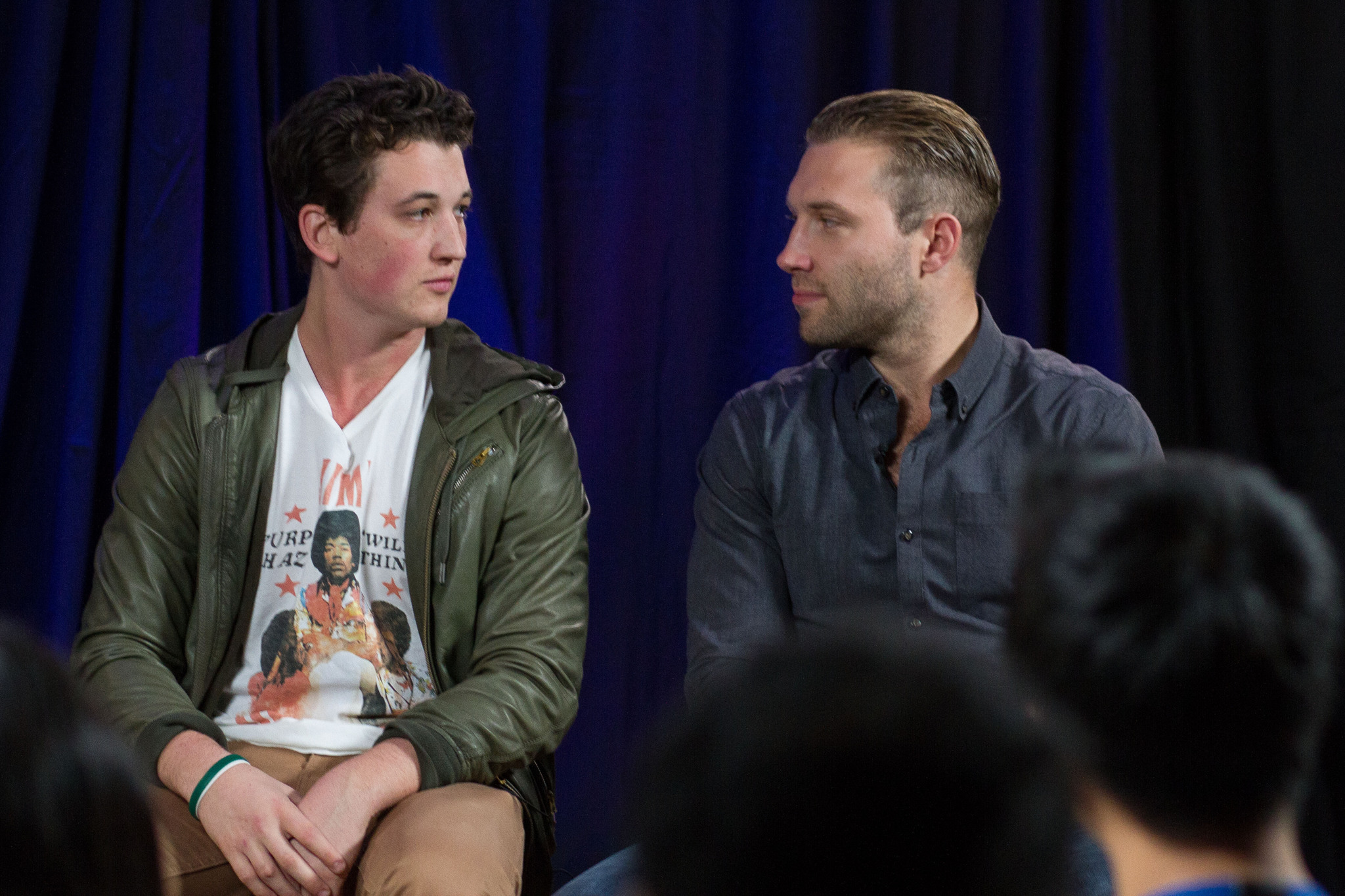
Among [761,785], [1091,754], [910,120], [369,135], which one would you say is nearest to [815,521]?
[910,120]

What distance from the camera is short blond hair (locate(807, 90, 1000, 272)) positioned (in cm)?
199

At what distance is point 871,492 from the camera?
1.85 metres

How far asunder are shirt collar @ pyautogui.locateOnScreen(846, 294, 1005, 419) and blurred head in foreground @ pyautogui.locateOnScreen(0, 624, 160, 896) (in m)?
1.45

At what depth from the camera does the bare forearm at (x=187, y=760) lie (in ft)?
5.16

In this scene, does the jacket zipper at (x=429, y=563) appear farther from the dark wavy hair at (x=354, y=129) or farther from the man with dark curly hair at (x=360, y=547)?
the dark wavy hair at (x=354, y=129)

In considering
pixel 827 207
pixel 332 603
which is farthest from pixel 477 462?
pixel 827 207

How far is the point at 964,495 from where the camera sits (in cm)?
179

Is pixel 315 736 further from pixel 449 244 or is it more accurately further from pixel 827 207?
pixel 827 207

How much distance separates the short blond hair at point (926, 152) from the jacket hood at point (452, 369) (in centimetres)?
58

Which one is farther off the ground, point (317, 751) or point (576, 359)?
point (576, 359)

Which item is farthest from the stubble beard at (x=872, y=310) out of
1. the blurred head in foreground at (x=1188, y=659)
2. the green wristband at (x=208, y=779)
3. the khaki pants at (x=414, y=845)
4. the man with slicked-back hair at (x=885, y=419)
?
the blurred head in foreground at (x=1188, y=659)

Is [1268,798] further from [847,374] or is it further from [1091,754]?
[847,374]

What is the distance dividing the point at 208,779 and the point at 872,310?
1099 millimetres

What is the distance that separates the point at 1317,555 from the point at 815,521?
3.92 feet
